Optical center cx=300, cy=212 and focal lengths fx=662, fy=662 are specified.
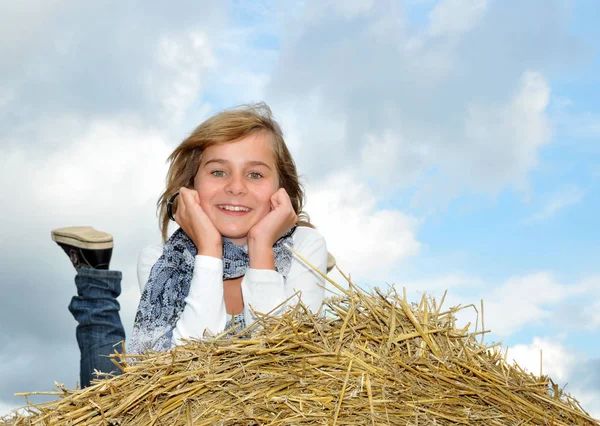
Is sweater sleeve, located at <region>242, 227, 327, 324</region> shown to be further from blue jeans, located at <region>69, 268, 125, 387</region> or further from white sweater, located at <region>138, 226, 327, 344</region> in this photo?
blue jeans, located at <region>69, 268, 125, 387</region>

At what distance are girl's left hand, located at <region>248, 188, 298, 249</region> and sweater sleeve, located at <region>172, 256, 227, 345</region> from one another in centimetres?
30

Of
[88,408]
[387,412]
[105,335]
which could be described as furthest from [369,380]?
[105,335]

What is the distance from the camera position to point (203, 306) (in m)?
3.56

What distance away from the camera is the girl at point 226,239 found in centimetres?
362

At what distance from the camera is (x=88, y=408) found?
2.52 m

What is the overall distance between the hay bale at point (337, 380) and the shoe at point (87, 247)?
12.9ft

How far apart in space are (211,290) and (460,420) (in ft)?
5.59

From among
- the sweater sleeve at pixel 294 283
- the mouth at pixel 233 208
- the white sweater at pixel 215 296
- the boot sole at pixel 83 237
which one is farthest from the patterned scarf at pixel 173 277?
the boot sole at pixel 83 237

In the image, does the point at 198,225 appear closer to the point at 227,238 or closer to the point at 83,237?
the point at 227,238

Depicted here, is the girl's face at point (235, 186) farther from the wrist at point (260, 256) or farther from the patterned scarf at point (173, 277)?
the wrist at point (260, 256)

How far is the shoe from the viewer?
6379 mm

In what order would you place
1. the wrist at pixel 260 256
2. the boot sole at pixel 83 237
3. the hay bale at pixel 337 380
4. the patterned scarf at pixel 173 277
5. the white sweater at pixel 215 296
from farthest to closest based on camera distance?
the boot sole at pixel 83 237 < the patterned scarf at pixel 173 277 < the wrist at pixel 260 256 < the white sweater at pixel 215 296 < the hay bale at pixel 337 380

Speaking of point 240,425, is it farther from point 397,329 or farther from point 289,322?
point 397,329

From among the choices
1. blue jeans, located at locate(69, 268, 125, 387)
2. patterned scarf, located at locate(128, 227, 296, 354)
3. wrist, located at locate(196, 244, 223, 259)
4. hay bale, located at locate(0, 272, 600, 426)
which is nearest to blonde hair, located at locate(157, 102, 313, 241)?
patterned scarf, located at locate(128, 227, 296, 354)
